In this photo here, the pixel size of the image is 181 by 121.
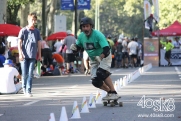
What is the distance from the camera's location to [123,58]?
40.6 metres

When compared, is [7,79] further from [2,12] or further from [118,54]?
[118,54]

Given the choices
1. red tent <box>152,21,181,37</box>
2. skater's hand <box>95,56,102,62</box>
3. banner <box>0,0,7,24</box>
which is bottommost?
red tent <box>152,21,181,37</box>

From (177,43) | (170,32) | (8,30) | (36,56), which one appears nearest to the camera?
(36,56)

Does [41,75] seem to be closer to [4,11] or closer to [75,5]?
[4,11]

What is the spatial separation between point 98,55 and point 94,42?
0.29 meters

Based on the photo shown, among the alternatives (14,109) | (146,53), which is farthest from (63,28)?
(14,109)

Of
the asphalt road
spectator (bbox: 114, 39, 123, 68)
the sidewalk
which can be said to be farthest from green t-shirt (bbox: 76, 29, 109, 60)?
spectator (bbox: 114, 39, 123, 68)

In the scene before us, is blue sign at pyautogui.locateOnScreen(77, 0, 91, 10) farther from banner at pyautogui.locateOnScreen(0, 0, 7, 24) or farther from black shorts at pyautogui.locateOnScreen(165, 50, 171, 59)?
banner at pyautogui.locateOnScreen(0, 0, 7, 24)

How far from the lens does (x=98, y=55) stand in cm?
1348

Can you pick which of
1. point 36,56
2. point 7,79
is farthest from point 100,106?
point 7,79

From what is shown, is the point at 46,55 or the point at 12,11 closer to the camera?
the point at 46,55

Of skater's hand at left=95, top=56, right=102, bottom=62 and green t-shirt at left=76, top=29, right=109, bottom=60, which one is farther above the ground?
green t-shirt at left=76, top=29, right=109, bottom=60

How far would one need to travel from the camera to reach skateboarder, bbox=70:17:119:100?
1324 centimetres

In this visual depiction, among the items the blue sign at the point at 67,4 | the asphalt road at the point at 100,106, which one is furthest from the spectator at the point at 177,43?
the asphalt road at the point at 100,106
